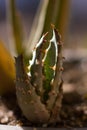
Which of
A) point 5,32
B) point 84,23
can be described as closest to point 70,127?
point 5,32

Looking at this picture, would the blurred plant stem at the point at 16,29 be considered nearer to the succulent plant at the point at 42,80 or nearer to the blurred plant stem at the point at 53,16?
the blurred plant stem at the point at 53,16

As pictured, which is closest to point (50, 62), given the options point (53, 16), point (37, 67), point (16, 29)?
point (37, 67)

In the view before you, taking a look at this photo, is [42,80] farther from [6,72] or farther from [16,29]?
[16,29]

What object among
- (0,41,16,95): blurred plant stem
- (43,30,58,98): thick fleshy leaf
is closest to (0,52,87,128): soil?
(0,41,16,95): blurred plant stem

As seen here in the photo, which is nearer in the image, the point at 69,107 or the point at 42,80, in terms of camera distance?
the point at 42,80

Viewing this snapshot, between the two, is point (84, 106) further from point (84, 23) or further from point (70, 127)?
point (84, 23)
